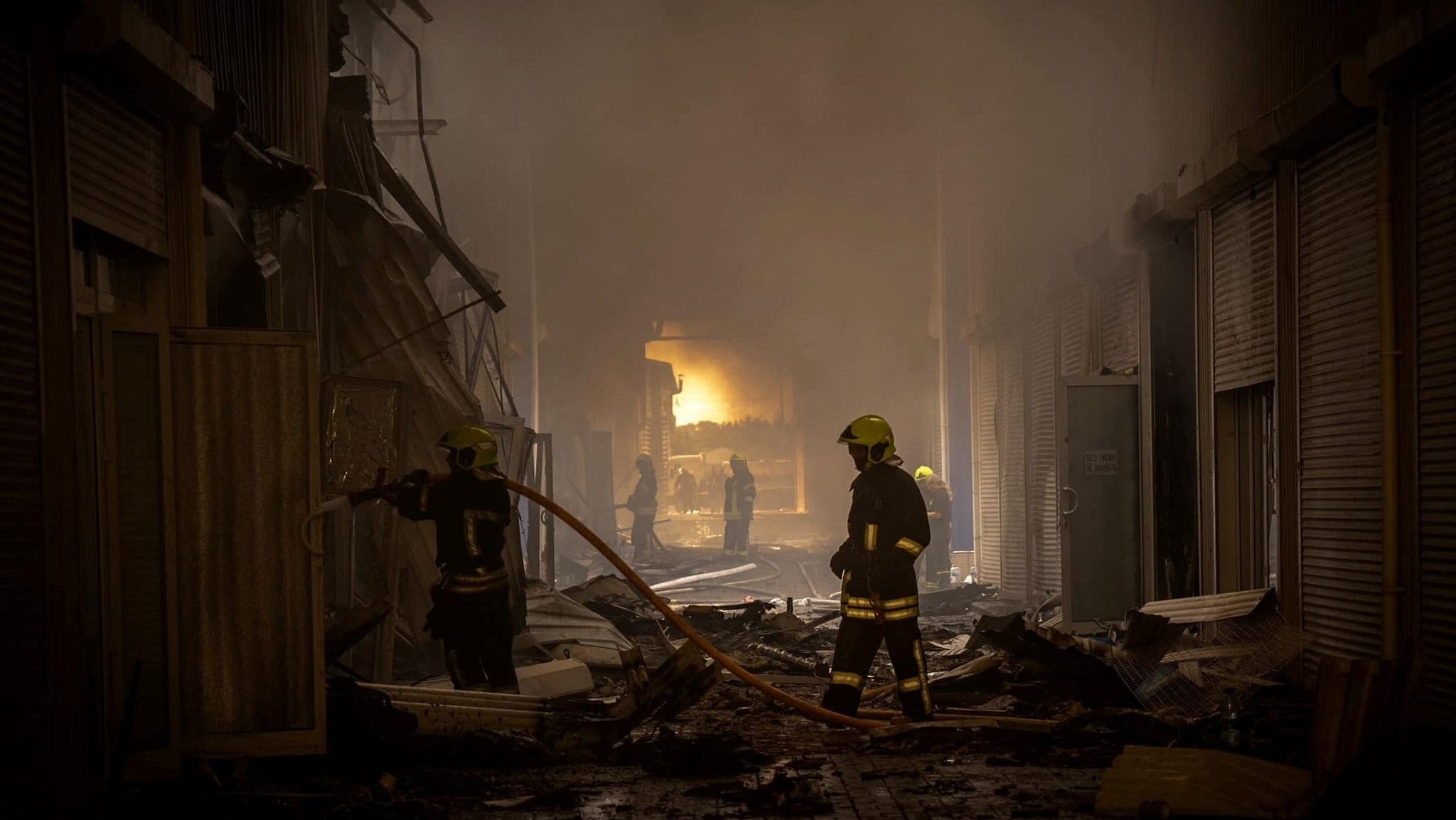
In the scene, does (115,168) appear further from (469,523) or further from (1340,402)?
(1340,402)

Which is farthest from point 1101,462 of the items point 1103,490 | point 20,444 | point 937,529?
point 20,444

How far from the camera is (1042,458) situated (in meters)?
15.0

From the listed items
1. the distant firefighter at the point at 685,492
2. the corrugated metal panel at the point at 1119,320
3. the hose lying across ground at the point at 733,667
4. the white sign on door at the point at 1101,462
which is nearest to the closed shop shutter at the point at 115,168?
the hose lying across ground at the point at 733,667

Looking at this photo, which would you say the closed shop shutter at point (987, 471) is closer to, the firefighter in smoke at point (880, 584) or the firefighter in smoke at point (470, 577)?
the firefighter in smoke at point (880, 584)

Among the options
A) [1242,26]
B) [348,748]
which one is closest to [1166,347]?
[1242,26]

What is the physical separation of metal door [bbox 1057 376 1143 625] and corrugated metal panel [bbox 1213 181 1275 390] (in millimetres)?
1528

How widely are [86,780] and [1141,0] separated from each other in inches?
414

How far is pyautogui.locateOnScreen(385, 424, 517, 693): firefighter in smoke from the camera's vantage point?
7.33m

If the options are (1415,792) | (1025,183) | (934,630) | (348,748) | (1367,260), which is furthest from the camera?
(1025,183)

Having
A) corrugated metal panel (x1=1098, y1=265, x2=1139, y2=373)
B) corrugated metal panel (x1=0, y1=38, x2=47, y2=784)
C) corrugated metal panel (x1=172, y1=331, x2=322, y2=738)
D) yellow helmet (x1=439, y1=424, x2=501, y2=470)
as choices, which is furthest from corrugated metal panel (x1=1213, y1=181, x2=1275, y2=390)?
corrugated metal panel (x1=0, y1=38, x2=47, y2=784)

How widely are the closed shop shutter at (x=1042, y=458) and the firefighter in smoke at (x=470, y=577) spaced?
27.6 feet

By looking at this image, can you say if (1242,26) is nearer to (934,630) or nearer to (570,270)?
(934,630)

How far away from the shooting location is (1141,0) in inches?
448

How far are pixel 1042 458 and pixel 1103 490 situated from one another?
385 centimetres
